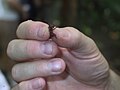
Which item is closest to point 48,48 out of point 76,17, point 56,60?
point 56,60

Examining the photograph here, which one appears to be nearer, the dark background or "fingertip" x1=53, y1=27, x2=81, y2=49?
"fingertip" x1=53, y1=27, x2=81, y2=49

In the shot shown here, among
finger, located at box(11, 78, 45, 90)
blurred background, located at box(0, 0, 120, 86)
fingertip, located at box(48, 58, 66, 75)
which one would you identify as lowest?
blurred background, located at box(0, 0, 120, 86)

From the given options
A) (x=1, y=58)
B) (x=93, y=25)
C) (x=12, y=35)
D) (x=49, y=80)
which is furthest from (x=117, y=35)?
(x=49, y=80)

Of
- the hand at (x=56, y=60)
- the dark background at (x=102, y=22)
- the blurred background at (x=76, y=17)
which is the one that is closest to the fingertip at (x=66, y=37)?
the hand at (x=56, y=60)

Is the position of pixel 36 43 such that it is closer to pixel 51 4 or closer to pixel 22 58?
pixel 22 58

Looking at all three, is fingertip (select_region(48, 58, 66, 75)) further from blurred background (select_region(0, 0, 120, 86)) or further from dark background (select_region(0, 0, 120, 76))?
dark background (select_region(0, 0, 120, 76))

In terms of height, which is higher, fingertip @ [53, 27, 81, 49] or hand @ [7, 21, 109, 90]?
fingertip @ [53, 27, 81, 49]

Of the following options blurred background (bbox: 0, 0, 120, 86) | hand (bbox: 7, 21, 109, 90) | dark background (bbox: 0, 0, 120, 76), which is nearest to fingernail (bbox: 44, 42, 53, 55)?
hand (bbox: 7, 21, 109, 90)
